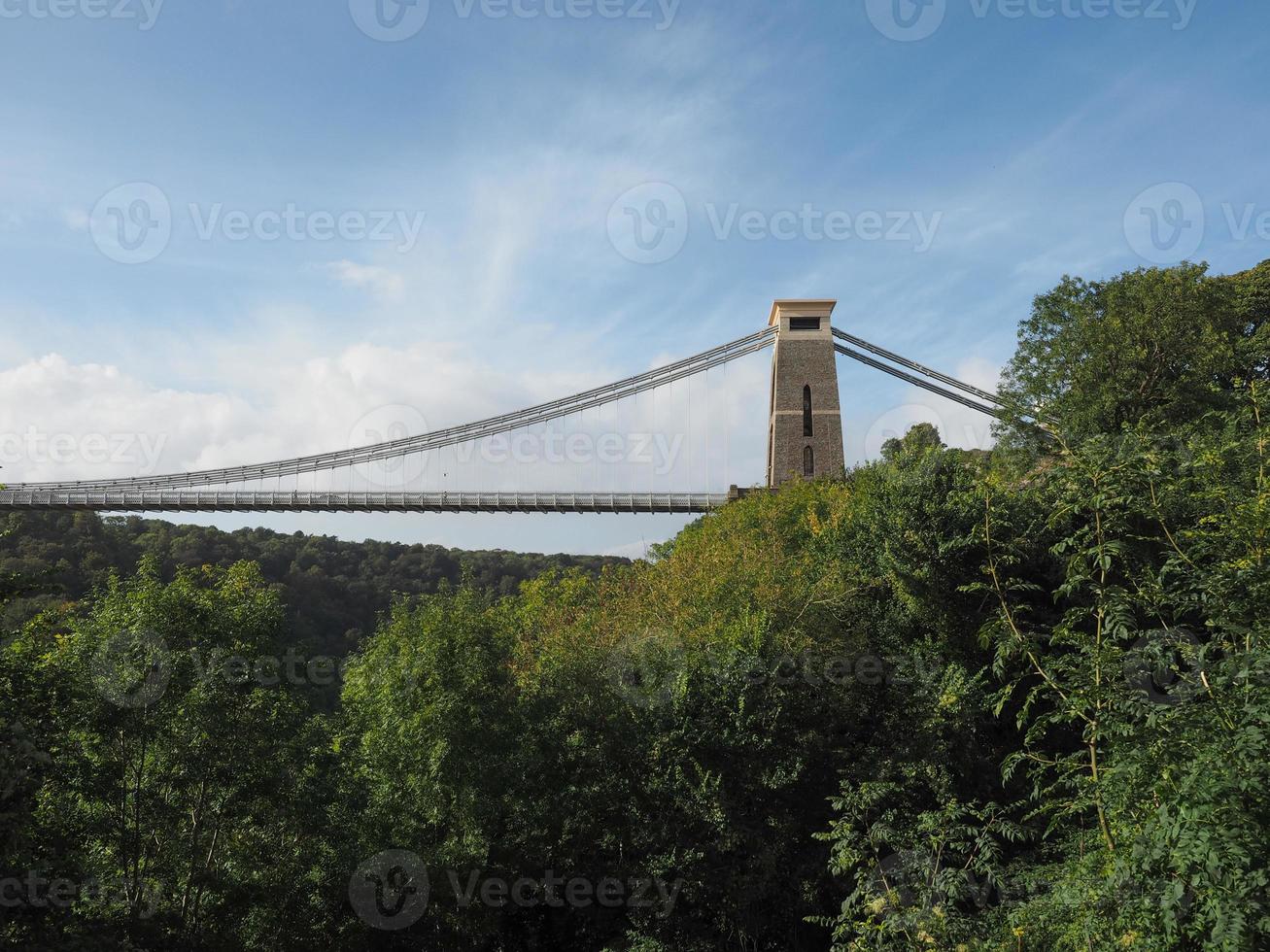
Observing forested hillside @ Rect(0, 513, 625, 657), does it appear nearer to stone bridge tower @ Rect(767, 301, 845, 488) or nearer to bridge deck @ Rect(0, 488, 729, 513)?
bridge deck @ Rect(0, 488, 729, 513)

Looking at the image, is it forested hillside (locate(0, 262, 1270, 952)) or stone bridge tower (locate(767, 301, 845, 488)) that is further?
stone bridge tower (locate(767, 301, 845, 488))

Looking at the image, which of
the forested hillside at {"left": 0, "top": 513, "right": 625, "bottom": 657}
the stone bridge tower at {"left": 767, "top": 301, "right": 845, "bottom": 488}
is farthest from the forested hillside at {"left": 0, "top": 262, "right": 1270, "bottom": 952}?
the stone bridge tower at {"left": 767, "top": 301, "right": 845, "bottom": 488}

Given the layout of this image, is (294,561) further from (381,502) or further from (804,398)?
(804,398)

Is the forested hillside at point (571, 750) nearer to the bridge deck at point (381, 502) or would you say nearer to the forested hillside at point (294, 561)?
the forested hillside at point (294, 561)

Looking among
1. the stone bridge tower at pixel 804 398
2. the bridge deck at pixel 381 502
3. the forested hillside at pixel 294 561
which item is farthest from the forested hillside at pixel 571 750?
the bridge deck at pixel 381 502

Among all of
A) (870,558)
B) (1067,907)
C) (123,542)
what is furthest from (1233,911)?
(123,542)

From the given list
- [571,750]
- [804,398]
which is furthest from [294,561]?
[571,750]

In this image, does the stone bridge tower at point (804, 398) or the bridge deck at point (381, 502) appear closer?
the stone bridge tower at point (804, 398)

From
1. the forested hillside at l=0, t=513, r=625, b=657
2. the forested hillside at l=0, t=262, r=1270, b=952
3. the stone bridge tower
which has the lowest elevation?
the forested hillside at l=0, t=262, r=1270, b=952
